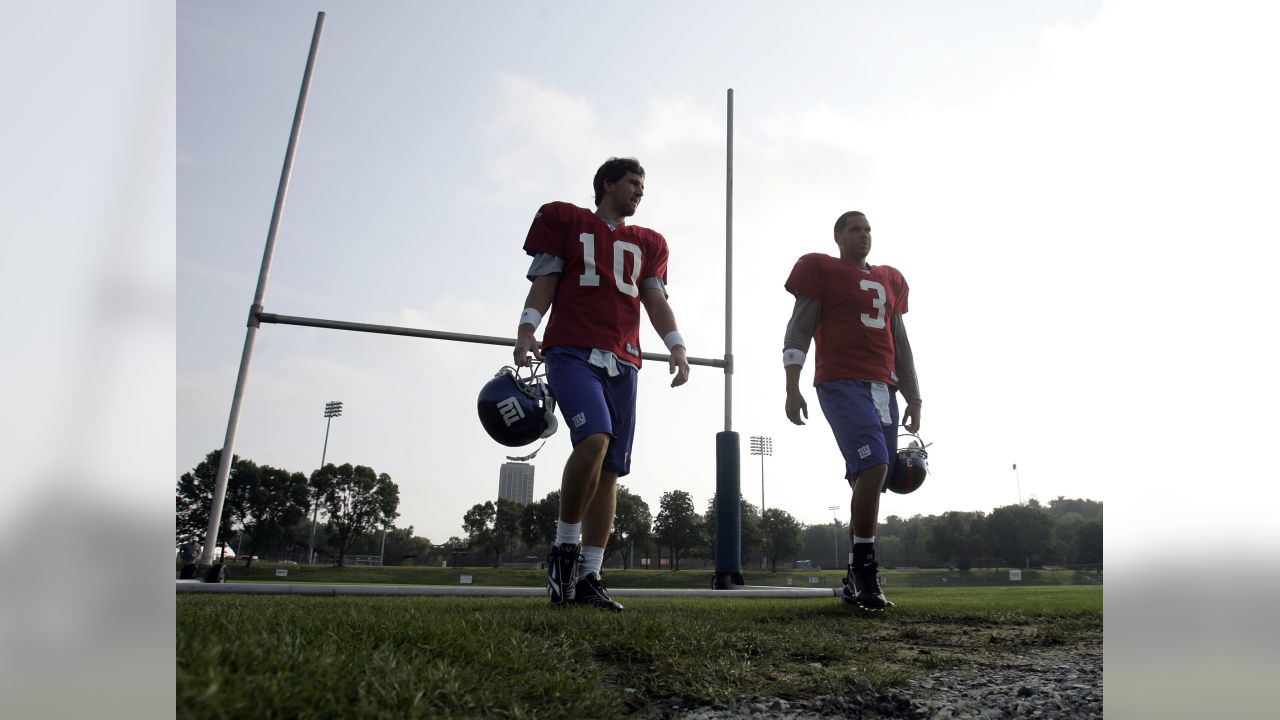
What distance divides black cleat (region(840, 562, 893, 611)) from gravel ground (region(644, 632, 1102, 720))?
152cm

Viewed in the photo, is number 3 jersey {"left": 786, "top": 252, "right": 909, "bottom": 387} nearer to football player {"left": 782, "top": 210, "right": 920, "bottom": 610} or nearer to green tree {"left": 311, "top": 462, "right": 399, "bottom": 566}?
football player {"left": 782, "top": 210, "right": 920, "bottom": 610}

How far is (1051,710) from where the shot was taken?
5.60 feet

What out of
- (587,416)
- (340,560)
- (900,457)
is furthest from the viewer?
(340,560)

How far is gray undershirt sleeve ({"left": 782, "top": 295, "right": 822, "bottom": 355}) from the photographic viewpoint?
4.52m

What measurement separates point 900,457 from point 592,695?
3623mm

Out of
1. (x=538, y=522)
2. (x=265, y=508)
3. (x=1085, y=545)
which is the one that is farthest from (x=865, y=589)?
(x=1085, y=545)

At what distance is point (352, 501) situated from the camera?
5909 cm

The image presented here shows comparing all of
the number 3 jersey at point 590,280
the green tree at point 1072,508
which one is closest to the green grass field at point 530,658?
the number 3 jersey at point 590,280

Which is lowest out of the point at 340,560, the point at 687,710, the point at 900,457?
the point at 340,560

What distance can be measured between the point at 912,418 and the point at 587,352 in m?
2.52

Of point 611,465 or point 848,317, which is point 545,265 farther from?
point 848,317

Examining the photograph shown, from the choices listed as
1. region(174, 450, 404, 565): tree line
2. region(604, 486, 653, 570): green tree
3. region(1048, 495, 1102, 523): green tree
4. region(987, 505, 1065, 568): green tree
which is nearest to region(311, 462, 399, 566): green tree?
region(174, 450, 404, 565): tree line
